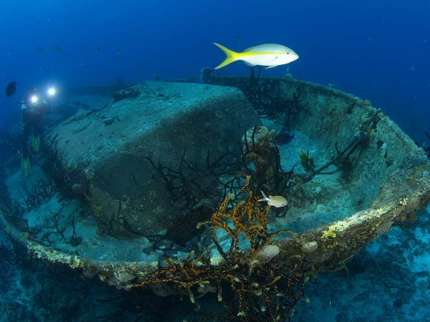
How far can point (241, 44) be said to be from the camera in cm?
7069

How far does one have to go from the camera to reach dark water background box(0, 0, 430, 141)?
42156 millimetres

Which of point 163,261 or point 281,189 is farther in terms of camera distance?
point 281,189

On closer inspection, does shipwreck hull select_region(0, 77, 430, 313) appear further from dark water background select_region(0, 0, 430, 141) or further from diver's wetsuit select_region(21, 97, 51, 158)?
dark water background select_region(0, 0, 430, 141)

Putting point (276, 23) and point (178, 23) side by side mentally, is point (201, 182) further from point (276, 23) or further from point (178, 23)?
point (178, 23)

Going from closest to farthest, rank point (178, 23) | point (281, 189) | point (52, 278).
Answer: point (281, 189) → point (52, 278) → point (178, 23)

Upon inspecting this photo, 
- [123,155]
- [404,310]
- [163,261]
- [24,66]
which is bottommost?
[24,66]

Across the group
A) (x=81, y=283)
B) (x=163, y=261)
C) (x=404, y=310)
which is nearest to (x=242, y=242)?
(x=163, y=261)

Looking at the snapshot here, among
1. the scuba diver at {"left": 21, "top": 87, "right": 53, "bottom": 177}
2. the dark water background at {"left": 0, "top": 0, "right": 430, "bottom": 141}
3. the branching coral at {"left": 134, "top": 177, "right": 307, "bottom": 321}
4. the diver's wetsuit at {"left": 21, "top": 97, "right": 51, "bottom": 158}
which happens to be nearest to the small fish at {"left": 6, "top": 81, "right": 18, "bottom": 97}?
the scuba diver at {"left": 21, "top": 87, "right": 53, "bottom": 177}

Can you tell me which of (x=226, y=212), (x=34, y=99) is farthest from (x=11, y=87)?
(x=226, y=212)

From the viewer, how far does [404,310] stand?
3.91 m

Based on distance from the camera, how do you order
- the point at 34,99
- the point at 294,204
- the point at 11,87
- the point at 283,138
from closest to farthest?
the point at 294,204, the point at 283,138, the point at 34,99, the point at 11,87

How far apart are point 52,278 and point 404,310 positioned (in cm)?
636

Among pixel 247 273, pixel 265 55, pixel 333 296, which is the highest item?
pixel 265 55

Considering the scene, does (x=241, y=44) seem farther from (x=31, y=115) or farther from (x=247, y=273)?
(x=247, y=273)
